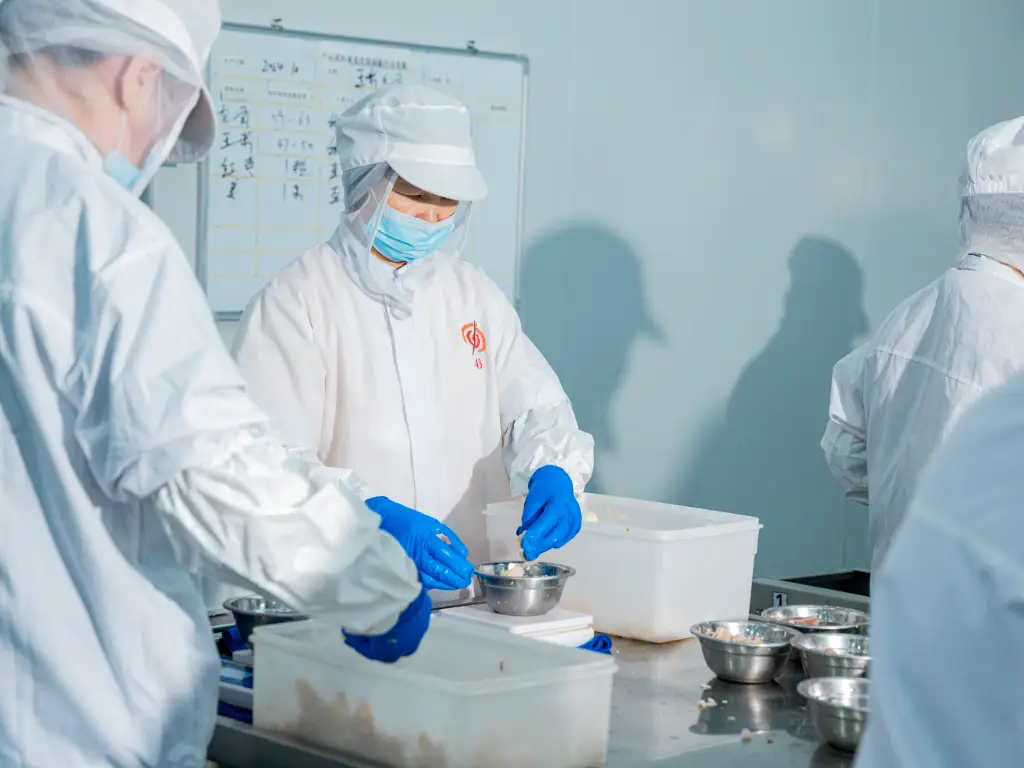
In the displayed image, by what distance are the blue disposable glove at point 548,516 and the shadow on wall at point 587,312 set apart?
4.72ft

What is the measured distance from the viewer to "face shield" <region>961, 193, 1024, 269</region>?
2.44m

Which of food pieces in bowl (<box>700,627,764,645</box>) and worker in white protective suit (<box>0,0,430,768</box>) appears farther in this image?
food pieces in bowl (<box>700,627,764,645</box>)

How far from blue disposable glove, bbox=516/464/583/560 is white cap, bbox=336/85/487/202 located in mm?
526

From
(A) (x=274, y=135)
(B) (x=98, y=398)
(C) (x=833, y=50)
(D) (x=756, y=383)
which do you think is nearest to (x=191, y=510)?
(B) (x=98, y=398)

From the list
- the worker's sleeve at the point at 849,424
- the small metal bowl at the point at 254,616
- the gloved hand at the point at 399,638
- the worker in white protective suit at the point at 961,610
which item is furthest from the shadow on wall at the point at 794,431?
the worker in white protective suit at the point at 961,610

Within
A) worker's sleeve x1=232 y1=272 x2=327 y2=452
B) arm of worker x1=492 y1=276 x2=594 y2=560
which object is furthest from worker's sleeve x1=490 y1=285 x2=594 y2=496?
worker's sleeve x1=232 y1=272 x2=327 y2=452

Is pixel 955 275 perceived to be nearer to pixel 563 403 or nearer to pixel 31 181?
pixel 563 403

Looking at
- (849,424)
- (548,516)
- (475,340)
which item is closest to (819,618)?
(548,516)

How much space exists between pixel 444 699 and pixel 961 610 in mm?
800

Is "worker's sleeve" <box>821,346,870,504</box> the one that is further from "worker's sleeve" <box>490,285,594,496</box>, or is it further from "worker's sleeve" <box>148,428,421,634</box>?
"worker's sleeve" <box>148,428,421,634</box>

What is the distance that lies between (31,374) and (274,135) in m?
1.98

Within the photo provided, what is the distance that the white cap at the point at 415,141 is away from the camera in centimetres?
229

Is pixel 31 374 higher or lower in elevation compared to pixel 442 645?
higher

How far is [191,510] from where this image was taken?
1215mm
